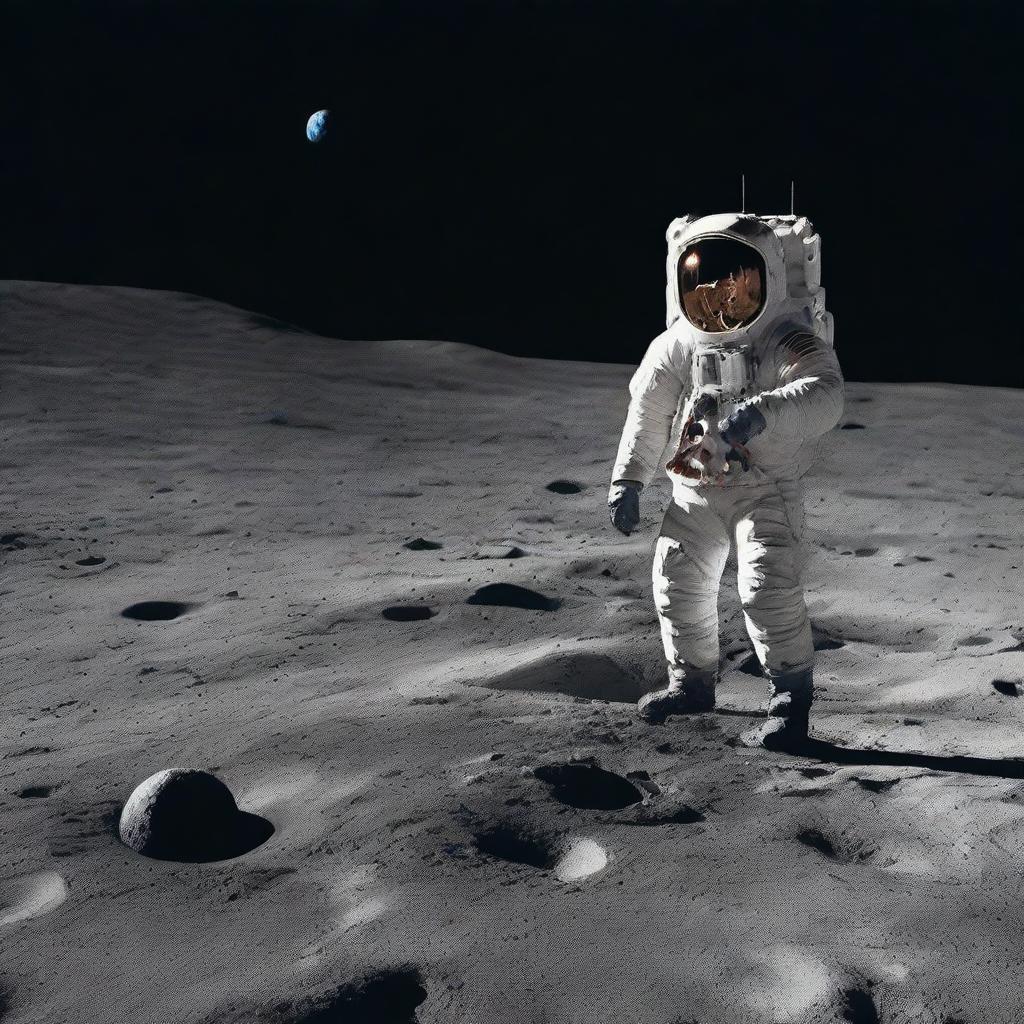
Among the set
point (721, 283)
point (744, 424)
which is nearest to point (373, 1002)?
point (744, 424)

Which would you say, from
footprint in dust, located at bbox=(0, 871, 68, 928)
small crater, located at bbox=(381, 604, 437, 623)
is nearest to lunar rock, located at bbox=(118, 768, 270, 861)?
footprint in dust, located at bbox=(0, 871, 68, 928)

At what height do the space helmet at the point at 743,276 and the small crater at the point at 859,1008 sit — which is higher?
the space helmet at the point at 743,276

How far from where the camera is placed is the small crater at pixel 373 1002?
5.68ft

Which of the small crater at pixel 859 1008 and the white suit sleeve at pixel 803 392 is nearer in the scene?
the small crater at pixel 859 1008

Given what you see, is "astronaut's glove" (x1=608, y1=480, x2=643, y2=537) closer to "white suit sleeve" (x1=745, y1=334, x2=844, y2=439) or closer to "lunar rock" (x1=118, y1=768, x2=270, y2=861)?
"white suit sleeve" (x1=745, y1=334, x2=844, y2=439)

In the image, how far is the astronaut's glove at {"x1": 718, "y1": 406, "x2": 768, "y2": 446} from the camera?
2.40m

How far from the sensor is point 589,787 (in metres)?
2.36

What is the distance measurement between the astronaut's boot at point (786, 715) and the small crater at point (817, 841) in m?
0.34

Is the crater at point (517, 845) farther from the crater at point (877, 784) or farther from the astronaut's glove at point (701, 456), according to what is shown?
the astronaut's glove at point (701, 456)

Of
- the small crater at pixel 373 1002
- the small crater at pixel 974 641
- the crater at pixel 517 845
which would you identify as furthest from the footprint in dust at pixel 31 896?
the small crater at pixel 974 641

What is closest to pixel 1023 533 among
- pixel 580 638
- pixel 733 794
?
pixel 580 638

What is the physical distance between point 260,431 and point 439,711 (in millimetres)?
3238

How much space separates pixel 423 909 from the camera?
197 cm

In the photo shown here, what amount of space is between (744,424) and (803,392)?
0.46 feet
